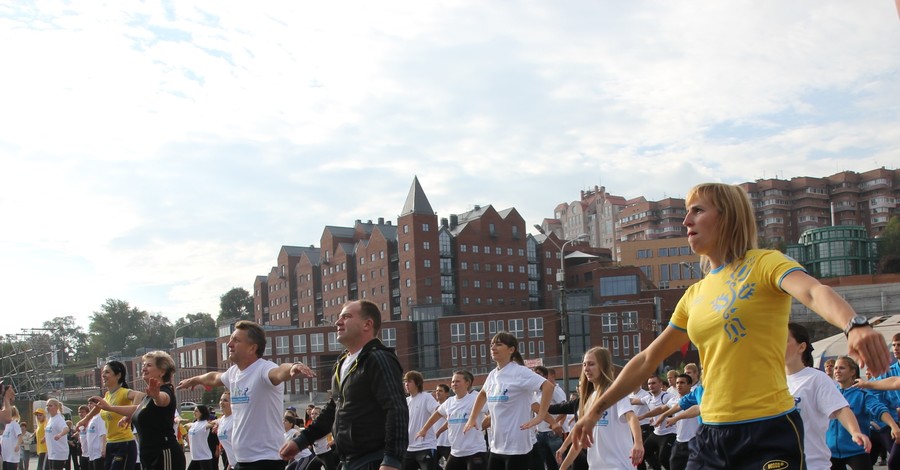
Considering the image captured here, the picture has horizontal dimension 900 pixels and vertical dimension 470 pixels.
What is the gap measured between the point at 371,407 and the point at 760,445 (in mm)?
2797

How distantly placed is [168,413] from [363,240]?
11074 cm

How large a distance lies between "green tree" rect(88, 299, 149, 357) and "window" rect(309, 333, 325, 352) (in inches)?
2997

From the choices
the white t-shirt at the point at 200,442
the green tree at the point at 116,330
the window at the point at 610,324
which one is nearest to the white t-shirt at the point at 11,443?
the white t-shirt at the point at 200,442

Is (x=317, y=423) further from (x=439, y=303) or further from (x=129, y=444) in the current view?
(x=439, y=303)

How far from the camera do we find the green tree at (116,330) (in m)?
172

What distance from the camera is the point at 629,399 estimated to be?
30.4ft

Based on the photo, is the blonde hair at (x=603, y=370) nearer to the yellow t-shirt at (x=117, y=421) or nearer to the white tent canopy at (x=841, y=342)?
the yellow t-shirt at (x=117, y=421)

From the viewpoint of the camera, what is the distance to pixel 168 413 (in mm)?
9102

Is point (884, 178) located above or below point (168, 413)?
above

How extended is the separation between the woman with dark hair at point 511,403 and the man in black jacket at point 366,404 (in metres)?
4.08

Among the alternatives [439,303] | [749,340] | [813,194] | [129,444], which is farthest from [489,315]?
[749,340]

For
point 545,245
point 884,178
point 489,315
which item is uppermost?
point 884,178

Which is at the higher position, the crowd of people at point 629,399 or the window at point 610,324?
the crowd of people at point 629,399

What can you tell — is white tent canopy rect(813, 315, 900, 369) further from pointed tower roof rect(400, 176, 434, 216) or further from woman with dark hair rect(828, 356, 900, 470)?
pointed tower roof rect(400, 176, 434, 216)
